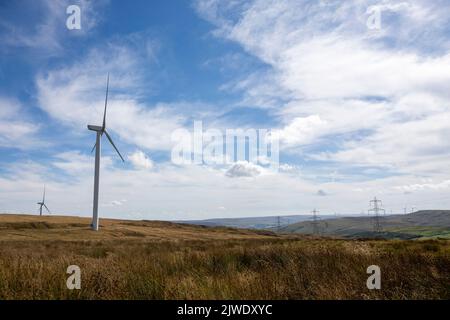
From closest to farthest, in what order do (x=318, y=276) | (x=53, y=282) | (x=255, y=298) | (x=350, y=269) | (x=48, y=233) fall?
(x=255, y=298) < (x=53, y=282) < (x=318, y=276) < (x=350, y=269) < (x=48, y=233)

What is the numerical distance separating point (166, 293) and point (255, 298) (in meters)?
1.56

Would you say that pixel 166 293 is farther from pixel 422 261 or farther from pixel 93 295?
pixel 422 261

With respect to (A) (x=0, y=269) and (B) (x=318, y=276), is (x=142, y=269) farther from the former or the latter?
(B) (x=318, y=276)

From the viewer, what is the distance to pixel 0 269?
8961 millimetres

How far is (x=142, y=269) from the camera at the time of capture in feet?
31.3

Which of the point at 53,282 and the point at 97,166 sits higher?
the point at 97,166

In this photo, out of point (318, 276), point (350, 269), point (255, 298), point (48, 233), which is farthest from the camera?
point (48, 233)

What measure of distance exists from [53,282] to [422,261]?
372 inches

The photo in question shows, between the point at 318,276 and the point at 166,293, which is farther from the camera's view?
the point at 318,276

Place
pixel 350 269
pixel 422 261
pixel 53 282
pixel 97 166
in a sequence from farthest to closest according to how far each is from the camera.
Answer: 1. pixel 97 166
2. pixel 422 261
3. pixel 350 269
4. pixel 53 282
